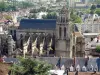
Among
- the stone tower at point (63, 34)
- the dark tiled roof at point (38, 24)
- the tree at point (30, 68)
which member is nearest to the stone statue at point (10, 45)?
the dark tiled roof at point (38, 24)

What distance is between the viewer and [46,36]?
187 ft

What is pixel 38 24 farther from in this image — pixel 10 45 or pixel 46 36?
pixel 10 45

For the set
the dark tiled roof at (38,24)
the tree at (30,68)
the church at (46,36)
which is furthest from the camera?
the dark tiled roof at (38,24)

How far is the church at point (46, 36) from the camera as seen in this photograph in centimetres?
5353

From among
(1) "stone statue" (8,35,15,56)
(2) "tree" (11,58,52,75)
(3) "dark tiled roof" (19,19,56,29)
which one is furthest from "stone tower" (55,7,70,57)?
(2) "tree" (11,58,52,75)

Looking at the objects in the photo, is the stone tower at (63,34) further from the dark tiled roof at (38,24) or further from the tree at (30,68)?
the tree at (30,68)

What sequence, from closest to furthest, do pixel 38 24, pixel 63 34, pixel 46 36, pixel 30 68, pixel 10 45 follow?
pixel 30 68
pixel 63 34
pixel 10 45
pixel 46 36
pixel 38 24

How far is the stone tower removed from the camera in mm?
53406

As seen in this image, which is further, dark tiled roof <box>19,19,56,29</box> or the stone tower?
dark tiled roof <box>19,19,56,29</box>

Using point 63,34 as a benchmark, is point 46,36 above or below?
below

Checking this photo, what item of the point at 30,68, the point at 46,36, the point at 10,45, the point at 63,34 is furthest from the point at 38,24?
the point at 30,68

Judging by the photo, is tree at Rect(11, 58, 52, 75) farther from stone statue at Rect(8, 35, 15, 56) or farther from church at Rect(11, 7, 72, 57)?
stone statue at Rect(8, 35, 15, 56)

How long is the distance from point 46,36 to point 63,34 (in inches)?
160

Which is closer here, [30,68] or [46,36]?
[30,68]
